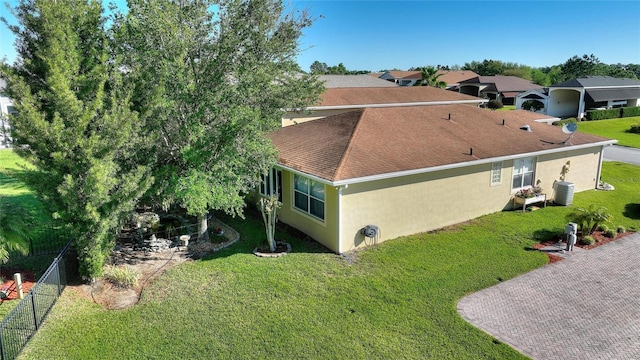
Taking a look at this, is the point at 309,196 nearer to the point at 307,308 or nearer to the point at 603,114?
the point at 307,308

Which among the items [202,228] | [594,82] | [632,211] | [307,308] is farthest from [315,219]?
[594,82]

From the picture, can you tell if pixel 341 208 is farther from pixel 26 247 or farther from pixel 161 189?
pixel 26 247

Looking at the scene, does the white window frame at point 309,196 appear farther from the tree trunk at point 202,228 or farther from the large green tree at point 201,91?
the tree trunk at point 202,228

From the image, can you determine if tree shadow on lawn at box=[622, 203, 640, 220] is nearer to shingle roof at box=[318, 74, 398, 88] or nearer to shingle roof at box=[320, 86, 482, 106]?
shingle roof at box=[320, 86, 482, 106]

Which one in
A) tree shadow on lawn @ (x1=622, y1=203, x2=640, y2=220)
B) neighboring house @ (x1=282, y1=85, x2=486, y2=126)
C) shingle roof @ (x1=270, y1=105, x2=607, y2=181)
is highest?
neighboring house @ (x1=282, y1=85, x2=486, y2=126)

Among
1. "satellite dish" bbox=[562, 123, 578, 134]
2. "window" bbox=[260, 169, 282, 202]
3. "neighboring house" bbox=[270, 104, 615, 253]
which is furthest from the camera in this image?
"satellite dish" bbox=[562, 123, 578, 134]

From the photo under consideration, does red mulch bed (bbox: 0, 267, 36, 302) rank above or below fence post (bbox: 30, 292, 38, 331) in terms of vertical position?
below

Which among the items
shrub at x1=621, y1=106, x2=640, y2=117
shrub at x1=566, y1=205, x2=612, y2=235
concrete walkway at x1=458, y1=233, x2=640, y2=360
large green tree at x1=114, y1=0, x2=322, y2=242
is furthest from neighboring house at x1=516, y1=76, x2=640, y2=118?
large green tree at x1=114, y1=0, x2=322, y2=242

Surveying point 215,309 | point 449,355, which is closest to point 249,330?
point 215,309

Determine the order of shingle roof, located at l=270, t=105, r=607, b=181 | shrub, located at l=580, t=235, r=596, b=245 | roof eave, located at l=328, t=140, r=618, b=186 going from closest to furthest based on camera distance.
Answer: roof eave, located at l=328, t=140, r=618, b=186 < shingle roof, located at l=270, t=105, r=607, b=181 < shrub, located at l=580, t=235, r=596, b=245
